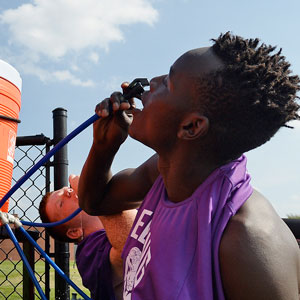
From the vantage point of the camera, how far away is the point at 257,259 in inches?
30.9

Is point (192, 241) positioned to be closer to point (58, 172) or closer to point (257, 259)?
point (257, 259)

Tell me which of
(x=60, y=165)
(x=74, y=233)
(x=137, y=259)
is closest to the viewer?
(x=137, y=259)

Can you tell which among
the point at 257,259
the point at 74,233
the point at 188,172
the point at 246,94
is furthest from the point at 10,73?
the point at 257,259

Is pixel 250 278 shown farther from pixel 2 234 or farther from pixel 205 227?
pixel 2 234

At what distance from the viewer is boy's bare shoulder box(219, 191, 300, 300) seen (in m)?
0.78

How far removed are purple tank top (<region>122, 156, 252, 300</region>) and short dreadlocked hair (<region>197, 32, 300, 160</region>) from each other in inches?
3.2

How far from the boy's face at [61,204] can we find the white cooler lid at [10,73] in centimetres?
60

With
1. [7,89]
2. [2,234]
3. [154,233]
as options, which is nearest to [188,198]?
[154,233]

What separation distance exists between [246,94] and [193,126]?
143 millimetres

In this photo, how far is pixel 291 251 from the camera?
836 mm

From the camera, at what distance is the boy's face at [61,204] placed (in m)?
2.08

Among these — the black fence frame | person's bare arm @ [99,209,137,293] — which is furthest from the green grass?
person's bare arm @ [99,209,137,293]

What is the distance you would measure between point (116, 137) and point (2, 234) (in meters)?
0.87

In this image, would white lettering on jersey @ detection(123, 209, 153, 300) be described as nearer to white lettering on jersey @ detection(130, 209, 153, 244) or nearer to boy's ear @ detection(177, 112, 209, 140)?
white lettering on jersey @ detection(130, 209, 153, 244)
